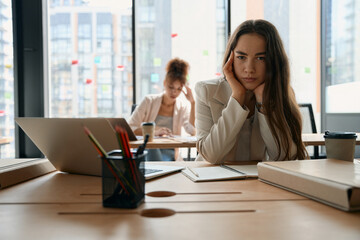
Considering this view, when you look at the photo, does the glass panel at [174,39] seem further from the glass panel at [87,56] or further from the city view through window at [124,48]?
the glass panel at [87,56]

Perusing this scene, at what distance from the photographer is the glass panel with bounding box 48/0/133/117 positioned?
3.91 metres

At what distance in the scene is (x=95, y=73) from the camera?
3932 mm

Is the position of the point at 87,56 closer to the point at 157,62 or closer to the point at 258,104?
the point at 157,62

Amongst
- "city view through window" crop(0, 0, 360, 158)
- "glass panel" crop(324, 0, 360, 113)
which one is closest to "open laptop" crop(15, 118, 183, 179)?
"city view through window" crop(0, 0, 360, 158)

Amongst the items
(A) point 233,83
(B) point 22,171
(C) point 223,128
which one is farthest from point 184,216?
(A) point 233,83

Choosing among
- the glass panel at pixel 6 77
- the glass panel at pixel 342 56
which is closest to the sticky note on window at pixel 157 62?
the glass panel at pixel 6 77

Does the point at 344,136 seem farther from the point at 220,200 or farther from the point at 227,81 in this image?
the point at 227,81

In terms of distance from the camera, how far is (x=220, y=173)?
964 millimetres

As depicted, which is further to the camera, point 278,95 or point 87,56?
point 87,56

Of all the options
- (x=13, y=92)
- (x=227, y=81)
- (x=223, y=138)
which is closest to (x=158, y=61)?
(x=13, y=92)

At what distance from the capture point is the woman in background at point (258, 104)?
1.35 m

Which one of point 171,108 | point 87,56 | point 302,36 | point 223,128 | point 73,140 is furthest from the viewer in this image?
point 302,36

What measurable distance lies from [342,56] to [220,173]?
345cm

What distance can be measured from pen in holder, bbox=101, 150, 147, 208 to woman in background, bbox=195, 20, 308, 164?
0.69 metres
